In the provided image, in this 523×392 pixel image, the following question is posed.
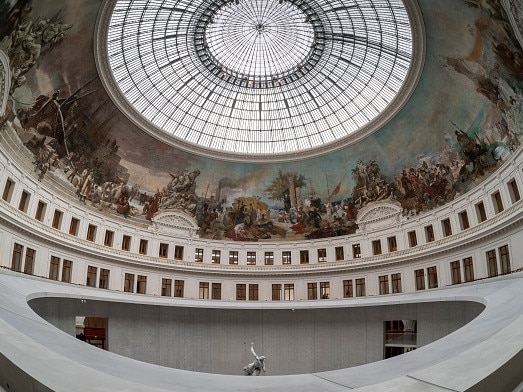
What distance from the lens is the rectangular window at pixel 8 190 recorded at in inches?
1162

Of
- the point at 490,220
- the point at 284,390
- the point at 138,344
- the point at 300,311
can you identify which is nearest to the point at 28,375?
the point at 284,390

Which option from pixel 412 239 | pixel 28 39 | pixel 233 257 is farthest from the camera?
pixel 233 257

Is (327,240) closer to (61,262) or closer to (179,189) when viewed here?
(179,189)

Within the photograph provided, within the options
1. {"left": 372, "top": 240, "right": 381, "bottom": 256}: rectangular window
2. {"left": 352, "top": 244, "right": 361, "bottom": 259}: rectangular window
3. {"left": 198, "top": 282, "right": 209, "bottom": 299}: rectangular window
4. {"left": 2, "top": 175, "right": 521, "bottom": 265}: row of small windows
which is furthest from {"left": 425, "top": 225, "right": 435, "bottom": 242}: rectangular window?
{"left": 198, "top": 282, "right": 209, "bottom": 299}: rectangular window

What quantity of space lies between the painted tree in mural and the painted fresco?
112 mm

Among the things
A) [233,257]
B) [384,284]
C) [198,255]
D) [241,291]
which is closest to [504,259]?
[384,284]

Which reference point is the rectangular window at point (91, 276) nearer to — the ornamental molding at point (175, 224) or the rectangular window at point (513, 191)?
the ornamental molding at point (175, 224)

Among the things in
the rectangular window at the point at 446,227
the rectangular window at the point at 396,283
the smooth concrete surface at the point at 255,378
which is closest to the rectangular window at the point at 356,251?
the rectangular window at the point at 396,283

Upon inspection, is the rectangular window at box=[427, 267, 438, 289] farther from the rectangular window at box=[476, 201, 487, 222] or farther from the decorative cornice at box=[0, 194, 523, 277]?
the rectangular window at box=[476, 201, 487, 222]

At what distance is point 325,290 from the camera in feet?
151

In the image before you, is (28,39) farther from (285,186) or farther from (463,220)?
(463,220)

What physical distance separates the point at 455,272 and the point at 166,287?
89.6 ft

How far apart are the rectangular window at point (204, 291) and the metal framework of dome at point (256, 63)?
14189mm

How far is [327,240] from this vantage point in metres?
47.1
